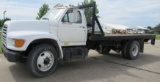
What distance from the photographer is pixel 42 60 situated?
640 centimetres

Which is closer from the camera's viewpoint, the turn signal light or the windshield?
the turn signal light

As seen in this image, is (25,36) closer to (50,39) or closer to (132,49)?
(50,39)

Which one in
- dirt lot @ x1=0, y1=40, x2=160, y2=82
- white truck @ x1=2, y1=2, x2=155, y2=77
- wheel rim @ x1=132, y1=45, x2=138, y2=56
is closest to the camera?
white truck @ x1=2, y1=2, x2=155, y2=77

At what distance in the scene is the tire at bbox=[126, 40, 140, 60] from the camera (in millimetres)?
9878

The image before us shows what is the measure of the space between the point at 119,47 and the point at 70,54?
363cm

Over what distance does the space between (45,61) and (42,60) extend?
11 cm

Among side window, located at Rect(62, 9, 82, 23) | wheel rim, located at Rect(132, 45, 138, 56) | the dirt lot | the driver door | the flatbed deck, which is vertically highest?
side window, located at Rect(62, 9, 82, 23)

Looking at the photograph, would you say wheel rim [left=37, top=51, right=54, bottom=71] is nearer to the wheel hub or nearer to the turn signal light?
the wheel hub

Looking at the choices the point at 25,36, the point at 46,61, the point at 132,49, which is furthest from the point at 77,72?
the point at 132,49

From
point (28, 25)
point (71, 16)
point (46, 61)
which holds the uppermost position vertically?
point (71, 16)

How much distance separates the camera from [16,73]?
6.70 meters

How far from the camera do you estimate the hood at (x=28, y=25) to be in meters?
6.29

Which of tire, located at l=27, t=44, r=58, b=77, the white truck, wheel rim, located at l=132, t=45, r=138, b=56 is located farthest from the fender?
wheel rim, located at l=132, t=45, r=138, b=56

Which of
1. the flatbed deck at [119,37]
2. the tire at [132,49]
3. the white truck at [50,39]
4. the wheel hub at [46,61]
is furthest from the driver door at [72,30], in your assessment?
the tire at [132,49]
